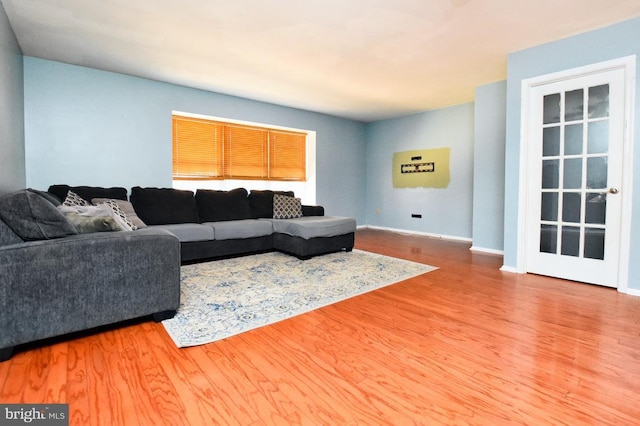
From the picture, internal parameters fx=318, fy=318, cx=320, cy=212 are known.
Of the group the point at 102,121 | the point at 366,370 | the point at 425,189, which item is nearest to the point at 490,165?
the point at 425,189

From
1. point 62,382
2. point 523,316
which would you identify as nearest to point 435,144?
point 523,316

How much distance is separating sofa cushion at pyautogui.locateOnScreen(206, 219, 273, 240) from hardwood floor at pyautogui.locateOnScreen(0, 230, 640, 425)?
1881 millimetres

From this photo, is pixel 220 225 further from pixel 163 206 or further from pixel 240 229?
pixel 163 206

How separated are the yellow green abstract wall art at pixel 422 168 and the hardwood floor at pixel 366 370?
3.80 m

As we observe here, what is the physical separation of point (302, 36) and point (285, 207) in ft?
8.18

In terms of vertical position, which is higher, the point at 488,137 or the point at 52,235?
the point at 488,137

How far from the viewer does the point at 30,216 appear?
1.78 m

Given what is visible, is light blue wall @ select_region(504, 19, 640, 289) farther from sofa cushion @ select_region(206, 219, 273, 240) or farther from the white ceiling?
sofa cushion @ select_region(206, 219, 273, 240)

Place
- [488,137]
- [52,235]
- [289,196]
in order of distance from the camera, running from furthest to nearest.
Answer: [289,196]
[488,137]
[52,235]

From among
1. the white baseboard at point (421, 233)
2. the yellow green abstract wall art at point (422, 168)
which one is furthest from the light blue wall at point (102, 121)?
the white baseboard at point (421, 233)

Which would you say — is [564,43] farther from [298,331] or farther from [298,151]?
[298,151]

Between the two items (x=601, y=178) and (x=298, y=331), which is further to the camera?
(x=601, y=178)

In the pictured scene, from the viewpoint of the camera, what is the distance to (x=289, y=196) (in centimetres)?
534

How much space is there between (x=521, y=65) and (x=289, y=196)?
355 centimetres
